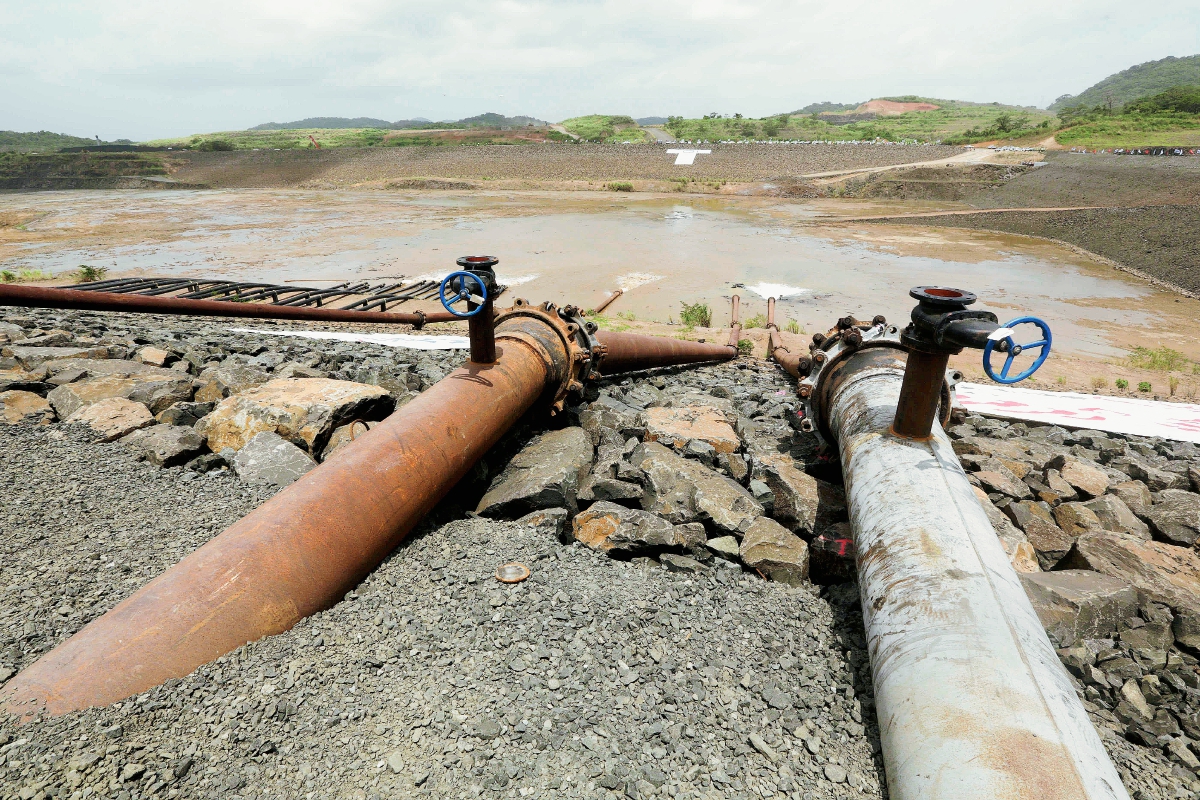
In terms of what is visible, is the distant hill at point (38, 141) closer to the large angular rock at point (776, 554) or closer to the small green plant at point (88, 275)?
the small green plant at point (88, 275)

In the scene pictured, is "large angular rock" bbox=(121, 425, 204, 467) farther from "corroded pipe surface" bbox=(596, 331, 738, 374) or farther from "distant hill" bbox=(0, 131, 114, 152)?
"distant hill" bbox=(0, 131, 114, 152)

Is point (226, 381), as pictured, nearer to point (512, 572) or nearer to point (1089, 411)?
point (512, 572)

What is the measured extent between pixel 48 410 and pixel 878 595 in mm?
4204

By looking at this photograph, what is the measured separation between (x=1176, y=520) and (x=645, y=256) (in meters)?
16.1

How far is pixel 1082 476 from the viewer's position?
4078 mm

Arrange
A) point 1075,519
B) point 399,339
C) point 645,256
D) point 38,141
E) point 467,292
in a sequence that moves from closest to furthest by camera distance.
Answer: point 467,292 < point 1075,519 < point 399,339 < point 645,256 < point 38,141

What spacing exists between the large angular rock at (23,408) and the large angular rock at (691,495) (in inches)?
127

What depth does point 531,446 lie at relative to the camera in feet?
12.4

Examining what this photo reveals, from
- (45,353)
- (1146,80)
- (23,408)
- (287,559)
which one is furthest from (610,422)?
(1146,80)

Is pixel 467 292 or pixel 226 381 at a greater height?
pixel 467 292

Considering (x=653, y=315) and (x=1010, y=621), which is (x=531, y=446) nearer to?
(x=1010, y=621)

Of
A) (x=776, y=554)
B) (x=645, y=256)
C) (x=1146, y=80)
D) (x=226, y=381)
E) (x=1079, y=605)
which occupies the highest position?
(x=1146, y=80)

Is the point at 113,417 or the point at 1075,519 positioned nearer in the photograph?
the point at 113,417

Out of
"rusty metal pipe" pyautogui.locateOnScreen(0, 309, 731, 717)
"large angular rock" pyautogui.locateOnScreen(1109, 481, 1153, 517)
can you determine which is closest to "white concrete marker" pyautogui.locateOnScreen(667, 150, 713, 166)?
"large angular rock" pyautogui.locateOnScreen(1109, 481, 1153, 517)
